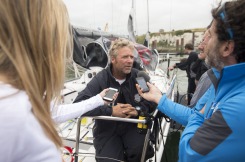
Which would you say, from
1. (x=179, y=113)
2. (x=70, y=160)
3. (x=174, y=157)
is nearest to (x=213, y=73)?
(x=179, y=113)

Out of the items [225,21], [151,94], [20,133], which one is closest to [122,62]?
[151,94]

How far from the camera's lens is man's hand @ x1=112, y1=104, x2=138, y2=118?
268cm

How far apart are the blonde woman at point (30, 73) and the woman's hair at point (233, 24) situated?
96 centimetres

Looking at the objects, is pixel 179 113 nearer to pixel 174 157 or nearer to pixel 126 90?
pixel 126 90

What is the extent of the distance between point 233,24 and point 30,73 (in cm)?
116

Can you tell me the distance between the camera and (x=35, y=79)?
0.81m

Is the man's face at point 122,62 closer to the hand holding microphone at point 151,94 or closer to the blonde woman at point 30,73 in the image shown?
the hand holding microphone at point 151,94

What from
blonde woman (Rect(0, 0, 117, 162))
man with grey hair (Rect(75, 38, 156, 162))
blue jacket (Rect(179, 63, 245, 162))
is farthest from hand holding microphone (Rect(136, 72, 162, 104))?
blonde woman (Rect(0, 0, 117, 162))

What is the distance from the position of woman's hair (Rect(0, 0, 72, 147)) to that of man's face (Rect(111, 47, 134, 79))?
2.13 metres

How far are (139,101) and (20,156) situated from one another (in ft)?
6.77

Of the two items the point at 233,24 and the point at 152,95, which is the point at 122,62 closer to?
the point at 152,95

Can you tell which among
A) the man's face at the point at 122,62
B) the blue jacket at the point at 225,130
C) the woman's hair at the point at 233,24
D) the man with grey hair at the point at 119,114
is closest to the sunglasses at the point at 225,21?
the woman's hair at the point at 233,24

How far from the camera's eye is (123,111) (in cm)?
268

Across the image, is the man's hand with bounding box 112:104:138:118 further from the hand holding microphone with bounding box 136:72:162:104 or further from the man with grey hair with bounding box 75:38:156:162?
the hand holding microphone with bounding box 136:72:162:104
